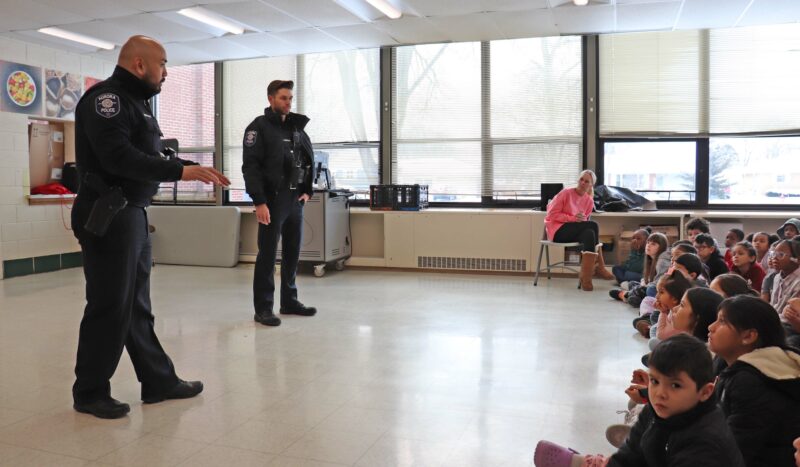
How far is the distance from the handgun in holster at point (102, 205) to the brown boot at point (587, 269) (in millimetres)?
4469

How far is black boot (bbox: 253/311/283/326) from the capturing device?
459 centimetres

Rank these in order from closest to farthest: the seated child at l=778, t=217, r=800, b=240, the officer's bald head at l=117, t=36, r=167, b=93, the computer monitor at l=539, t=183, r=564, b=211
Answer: the officer's bald head at l=117, t=36, r=167, b=93, the seated child at l=778, t=217, r=800, b=240, the computer monitor at l=539, t=183, r=564, b=211

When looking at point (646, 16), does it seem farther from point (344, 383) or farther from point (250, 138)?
point (344, 383)

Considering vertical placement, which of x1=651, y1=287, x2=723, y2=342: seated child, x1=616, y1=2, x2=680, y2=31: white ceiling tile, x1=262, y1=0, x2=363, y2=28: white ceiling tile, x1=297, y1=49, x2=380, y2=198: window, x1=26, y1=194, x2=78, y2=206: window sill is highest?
x1=262, y1=0, x2=363, y2=28: white ceiling tile

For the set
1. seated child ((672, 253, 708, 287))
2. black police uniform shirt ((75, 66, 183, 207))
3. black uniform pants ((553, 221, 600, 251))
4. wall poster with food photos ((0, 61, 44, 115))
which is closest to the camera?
black police uniform shirt ((75, 66, 183, 207))

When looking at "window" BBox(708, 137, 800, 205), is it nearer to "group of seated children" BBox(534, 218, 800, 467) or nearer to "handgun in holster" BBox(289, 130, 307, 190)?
"handgun in holster" BBox(289, 130, 307, 190)

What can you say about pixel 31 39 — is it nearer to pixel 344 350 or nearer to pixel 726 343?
pixel 344 350

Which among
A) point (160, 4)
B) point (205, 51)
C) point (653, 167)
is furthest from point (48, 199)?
point (653, 167)

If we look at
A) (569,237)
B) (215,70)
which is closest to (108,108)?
(569,237)

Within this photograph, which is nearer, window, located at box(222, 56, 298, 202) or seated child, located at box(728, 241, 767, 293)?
seated child, located at box(728, 241, 767, 293)

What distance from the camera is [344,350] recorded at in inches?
155

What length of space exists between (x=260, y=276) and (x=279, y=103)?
1.20 meters

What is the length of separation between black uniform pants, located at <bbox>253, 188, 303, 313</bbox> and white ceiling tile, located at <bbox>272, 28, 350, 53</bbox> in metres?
2.81

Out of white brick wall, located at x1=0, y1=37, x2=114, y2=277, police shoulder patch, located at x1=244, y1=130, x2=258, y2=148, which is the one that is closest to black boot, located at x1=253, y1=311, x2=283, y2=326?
police shoulder patch, located at x1=244, y1=130, x2=258, y2=148
